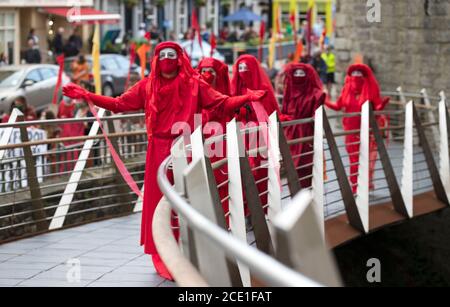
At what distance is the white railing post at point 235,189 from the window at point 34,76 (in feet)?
61.2

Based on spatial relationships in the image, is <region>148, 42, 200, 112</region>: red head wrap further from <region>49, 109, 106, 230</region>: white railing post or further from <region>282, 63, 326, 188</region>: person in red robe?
A: <region>282, 63, 326, 188</region>: person in red robe

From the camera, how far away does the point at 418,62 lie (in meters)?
19.8

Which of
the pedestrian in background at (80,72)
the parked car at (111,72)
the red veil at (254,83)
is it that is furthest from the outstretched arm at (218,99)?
the parked car at (111,72)

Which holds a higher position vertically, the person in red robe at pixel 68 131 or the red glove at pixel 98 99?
the red glove at pixel 98 99

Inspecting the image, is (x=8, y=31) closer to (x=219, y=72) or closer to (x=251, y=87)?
(x=251, y=87)

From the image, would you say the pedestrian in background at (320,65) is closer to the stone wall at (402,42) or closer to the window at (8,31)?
the stone wall at (402,42)

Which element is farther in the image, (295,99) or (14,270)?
(295,99)

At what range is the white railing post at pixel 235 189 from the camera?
8391 mm

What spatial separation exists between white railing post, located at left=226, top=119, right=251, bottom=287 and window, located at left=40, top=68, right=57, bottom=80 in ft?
63.8

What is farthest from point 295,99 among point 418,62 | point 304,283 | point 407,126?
point 304,283

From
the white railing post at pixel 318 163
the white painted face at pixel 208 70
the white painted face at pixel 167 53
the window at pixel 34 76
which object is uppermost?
the white painted face at pixel 167 53

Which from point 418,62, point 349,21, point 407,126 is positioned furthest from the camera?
point 349,21

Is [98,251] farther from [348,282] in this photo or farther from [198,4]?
[198,4]

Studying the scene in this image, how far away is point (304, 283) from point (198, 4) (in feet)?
197
